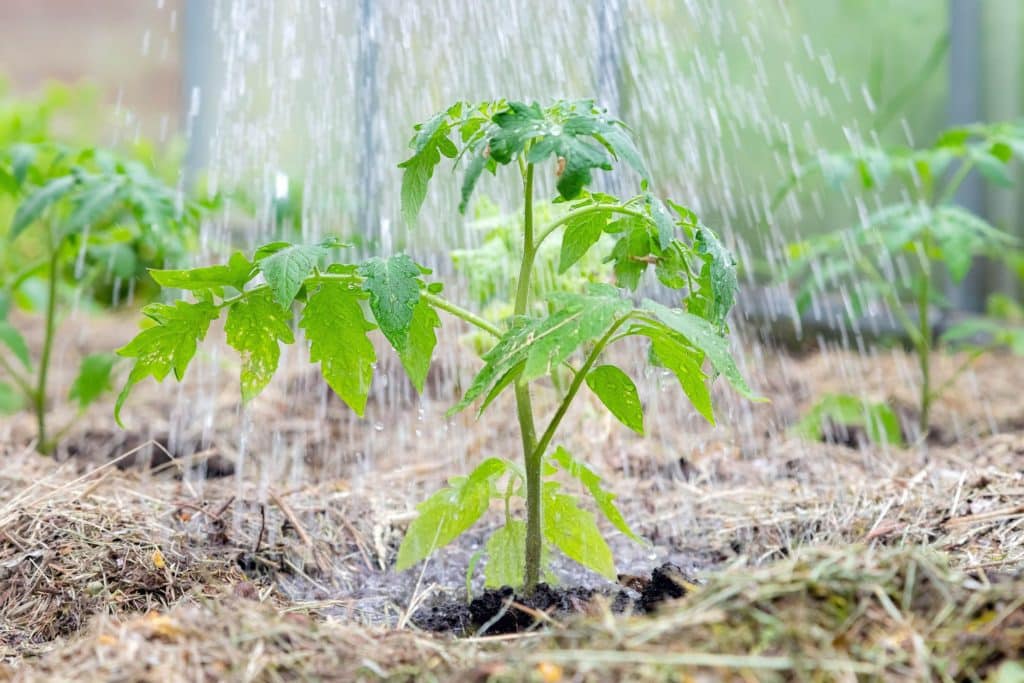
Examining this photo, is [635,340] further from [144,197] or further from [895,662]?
[895,662]

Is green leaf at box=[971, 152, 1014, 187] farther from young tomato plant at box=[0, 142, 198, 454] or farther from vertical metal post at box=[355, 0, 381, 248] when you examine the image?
vertical metal post at box=[355, 0, 381, 248]

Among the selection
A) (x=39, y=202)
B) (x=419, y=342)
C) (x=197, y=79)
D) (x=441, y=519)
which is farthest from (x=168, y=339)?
(x=197, y=79)

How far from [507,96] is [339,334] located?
2.47 meters

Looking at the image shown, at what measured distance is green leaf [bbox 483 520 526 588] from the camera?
143 centimetres

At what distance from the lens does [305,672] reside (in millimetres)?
1058

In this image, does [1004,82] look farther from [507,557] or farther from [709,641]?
[709,641]

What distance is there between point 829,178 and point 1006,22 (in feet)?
6.85

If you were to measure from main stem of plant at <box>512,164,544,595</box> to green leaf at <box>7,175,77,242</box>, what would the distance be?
129 cm

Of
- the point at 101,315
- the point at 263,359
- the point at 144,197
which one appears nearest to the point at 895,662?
the point at 263,359

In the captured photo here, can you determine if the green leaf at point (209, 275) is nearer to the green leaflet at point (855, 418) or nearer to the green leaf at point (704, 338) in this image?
the green leaf at point (704, 338)

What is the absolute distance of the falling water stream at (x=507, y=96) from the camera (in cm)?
373

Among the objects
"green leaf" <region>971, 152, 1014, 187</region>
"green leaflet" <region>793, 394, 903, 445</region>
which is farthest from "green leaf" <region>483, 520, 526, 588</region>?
"green leaf" <region>971, 152, 1014, 187</region>

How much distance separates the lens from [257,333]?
1.38m

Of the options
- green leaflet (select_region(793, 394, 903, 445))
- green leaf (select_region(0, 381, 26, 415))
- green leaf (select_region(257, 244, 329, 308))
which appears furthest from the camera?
green leaf (select_region(0, 381, 26, 415))
